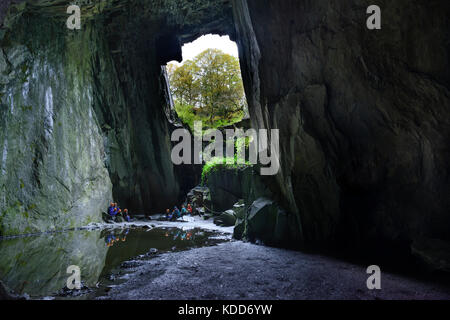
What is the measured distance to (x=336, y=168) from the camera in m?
7.49

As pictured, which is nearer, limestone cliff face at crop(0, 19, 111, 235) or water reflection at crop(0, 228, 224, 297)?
water reflection at crop(0, 228, 224, 297)

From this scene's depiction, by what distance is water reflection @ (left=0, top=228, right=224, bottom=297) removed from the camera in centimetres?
505

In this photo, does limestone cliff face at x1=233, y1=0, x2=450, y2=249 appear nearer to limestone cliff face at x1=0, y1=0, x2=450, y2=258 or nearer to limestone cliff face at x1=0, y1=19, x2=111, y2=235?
limestone cliff face at x1=0, y1=0, x2=450, y2=258

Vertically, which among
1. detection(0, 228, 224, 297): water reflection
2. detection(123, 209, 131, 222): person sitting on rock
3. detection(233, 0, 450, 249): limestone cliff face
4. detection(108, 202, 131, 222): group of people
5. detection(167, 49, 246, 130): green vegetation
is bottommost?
detection(123, 209, 131, 222): person sitting on rock

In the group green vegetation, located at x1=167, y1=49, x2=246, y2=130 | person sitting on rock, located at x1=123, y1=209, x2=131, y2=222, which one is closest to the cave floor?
person sitting on rock, located at x1=123, y1=209, x2=131, y2=222

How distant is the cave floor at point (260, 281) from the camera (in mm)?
4160

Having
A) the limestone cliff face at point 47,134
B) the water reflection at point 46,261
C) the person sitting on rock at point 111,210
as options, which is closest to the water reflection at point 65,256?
the water reflection at point 46,261

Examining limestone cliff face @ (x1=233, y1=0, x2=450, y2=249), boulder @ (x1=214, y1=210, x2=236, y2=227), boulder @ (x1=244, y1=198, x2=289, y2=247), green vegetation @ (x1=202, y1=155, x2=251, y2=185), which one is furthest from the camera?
green vegetation @ (x1=202, y1=155, x2=251, y2=185)

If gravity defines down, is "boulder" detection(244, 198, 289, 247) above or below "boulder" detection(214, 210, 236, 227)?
above

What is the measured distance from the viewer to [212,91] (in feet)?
91.1

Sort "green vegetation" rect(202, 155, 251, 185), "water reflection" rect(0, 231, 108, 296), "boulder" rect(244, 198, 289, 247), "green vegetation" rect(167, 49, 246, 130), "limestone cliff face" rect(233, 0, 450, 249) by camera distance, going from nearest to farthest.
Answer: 1. "water reflection" rect(0, 231, 108, 296)
2. "limestone cliff face" rect(233, 0, 450, 249)
3. "boulder" rect(244, 198, 289, 247)
4. "green vegetation" rect(202, 155, 251, 185)
5. "green vegetation" rect(167, 49, 246, 130)

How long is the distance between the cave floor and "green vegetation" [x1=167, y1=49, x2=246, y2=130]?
2083 cm
